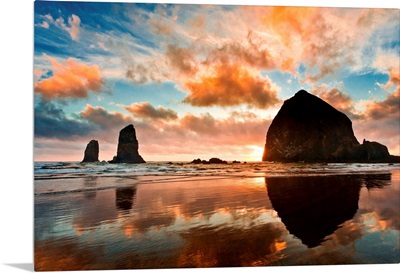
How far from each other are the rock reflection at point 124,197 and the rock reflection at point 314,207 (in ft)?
10.4

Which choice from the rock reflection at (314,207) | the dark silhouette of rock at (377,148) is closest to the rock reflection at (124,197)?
the rock reflection at (314,207)

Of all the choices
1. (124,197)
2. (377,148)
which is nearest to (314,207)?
(124,197)

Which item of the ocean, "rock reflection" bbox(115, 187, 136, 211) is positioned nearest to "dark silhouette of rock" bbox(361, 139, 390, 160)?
the ocean

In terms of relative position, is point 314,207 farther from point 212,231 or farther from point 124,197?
point 124,197

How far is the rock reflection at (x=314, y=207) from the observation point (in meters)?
5.18

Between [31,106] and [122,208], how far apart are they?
8.70 ft

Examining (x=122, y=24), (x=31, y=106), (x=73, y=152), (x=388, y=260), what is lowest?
(x=388, y=260)

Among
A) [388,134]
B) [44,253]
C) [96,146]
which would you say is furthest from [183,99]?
[388,134]

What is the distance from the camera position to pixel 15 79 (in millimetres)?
5137

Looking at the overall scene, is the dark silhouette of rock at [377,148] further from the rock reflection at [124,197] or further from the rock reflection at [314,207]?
the rock reflection at [124,197]

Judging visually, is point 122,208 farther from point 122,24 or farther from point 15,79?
point 122,24

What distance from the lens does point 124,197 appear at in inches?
299

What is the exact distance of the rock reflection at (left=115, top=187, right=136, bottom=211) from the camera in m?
6.60

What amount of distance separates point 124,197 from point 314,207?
440 centimetres
